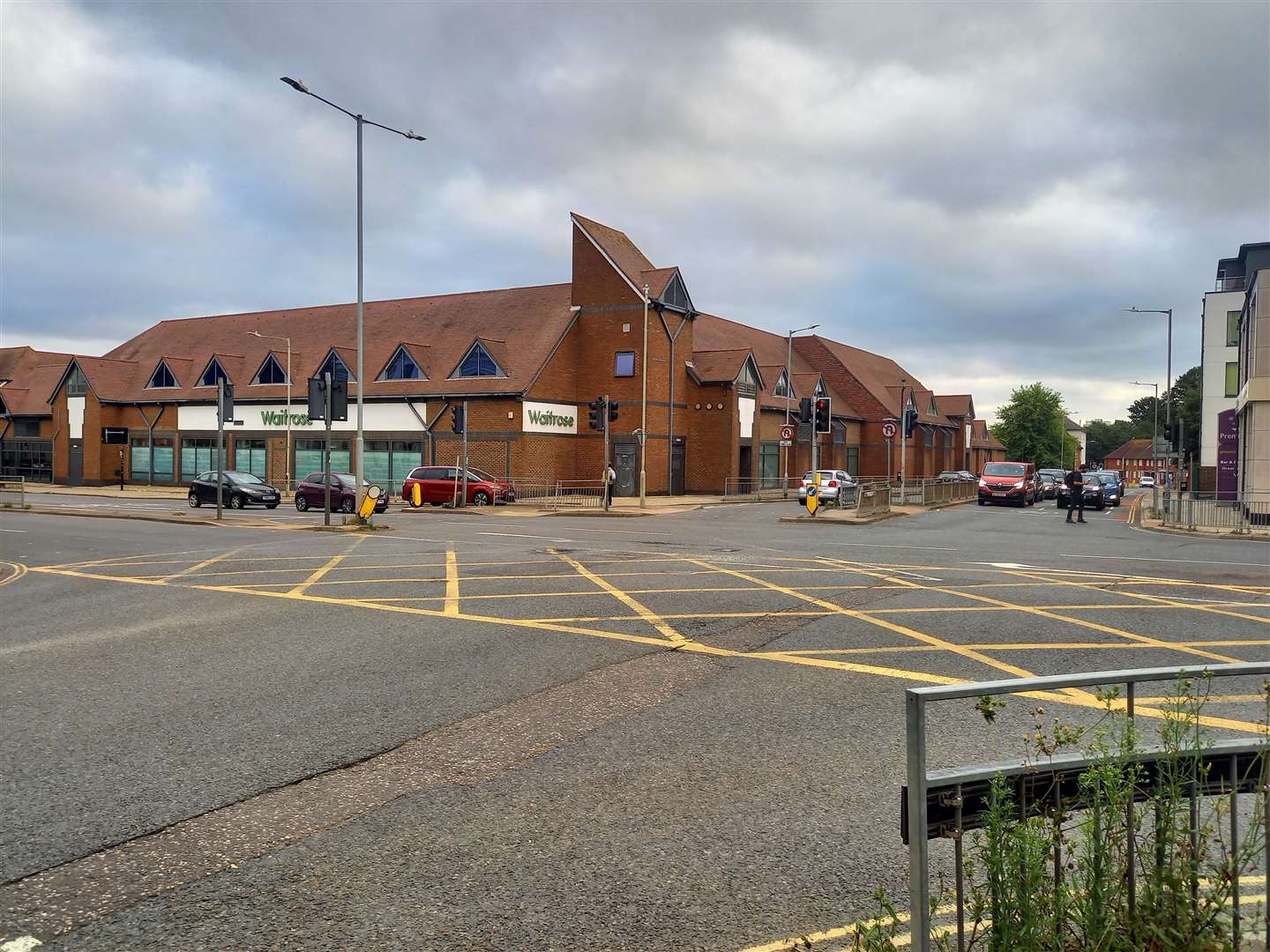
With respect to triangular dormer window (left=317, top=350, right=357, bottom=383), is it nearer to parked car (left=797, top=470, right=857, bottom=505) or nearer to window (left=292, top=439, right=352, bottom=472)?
window (left=292, top=439, right=352, bottom=472)

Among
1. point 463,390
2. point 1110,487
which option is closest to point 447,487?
point 463,390

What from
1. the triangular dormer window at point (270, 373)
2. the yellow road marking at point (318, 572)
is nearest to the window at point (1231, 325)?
the triangular dormer window at point (270, 373)

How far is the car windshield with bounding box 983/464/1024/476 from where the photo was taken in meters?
42.4

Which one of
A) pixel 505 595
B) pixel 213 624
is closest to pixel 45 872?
pixel 213 624

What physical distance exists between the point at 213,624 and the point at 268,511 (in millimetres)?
25528

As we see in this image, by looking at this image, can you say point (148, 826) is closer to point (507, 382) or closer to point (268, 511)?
point (268, 511)

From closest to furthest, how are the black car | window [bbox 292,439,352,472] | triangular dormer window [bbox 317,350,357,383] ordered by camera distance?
1. the black car
2. window [bbox 292,439,352,472]
3. triangular dormer window [bbox 317,350,357,383]

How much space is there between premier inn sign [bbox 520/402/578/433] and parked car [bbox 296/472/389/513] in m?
10.1

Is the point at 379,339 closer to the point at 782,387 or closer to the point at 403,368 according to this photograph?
the point at 403,368

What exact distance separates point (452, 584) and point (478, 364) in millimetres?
32812

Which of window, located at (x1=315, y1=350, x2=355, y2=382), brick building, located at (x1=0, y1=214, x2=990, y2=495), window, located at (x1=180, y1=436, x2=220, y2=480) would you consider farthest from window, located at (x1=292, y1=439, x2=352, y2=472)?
window, located at (x1=180, y1=436, x2=220, y2=480)

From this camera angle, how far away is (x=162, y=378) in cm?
5606

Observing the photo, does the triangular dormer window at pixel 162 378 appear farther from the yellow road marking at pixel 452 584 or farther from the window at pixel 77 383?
the yellow road marking at pixel 452 584

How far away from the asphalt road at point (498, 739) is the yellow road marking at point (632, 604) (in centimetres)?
10
